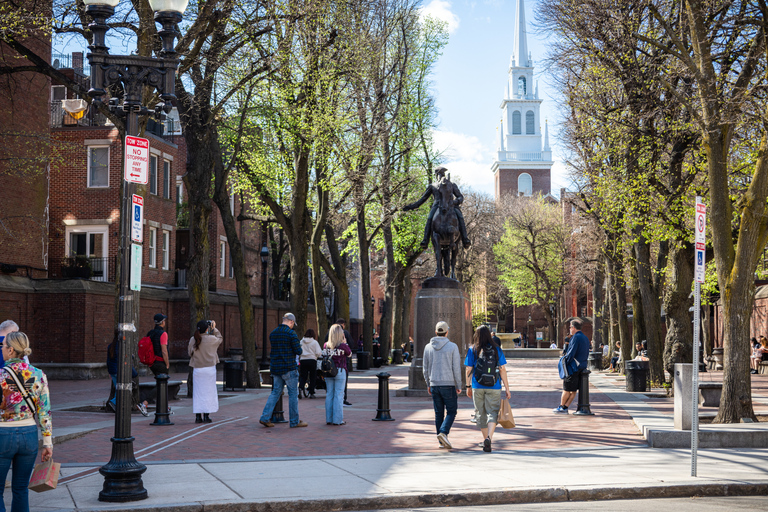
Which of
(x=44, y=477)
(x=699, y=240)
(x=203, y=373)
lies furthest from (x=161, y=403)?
(x=699, y=240)

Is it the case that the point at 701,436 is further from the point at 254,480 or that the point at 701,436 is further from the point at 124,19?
the point at 124,19

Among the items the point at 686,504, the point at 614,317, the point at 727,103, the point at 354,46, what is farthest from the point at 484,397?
the point at 614,317

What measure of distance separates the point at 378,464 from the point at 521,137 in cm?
10343

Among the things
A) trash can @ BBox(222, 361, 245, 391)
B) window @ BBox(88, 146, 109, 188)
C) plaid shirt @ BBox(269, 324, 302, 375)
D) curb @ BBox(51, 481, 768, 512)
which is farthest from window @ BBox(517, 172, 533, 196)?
curb @ BBox(51, 481, 768, 512)

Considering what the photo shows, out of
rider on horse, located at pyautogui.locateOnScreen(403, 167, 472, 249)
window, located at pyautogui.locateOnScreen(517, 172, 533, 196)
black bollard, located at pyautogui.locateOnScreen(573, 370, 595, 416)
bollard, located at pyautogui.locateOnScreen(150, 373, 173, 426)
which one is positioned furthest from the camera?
window, located at pyautogui.locateOnScreen(517, 172, 533, 196)

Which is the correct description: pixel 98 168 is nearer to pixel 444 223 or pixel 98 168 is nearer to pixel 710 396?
pixel 444 223

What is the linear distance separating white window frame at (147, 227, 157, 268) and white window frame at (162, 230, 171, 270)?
0.86m

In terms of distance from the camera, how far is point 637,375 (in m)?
21.6

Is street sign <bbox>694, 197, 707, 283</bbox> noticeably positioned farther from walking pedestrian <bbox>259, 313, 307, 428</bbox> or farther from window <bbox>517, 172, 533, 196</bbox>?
window <bbox>517, 172, 533, 196</bbox>

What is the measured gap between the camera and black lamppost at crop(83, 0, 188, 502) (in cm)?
785

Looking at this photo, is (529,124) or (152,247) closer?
(152,247)

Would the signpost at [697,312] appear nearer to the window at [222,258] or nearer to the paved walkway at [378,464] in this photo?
the paved walkway at [378,464]

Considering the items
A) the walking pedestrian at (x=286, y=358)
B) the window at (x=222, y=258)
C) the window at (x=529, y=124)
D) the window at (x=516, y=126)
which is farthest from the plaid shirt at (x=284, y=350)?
the window at (x=529, y=124)

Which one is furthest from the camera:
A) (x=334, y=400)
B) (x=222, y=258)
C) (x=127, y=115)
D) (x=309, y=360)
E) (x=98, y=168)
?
(x=222, y=258)
